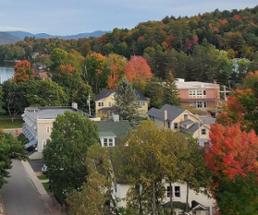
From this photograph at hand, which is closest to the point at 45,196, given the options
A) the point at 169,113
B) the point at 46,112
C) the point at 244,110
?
the point at 244,110

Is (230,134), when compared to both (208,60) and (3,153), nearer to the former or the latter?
(3,153)

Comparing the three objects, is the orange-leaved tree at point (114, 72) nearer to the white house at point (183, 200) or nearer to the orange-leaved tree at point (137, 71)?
the orange-leaved tree at point (137, 71)

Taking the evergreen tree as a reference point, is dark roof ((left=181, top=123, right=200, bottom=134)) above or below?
below

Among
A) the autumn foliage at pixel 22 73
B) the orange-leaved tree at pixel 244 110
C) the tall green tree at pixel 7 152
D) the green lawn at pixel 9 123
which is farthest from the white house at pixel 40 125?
the autumn foliage at pixel 22 73

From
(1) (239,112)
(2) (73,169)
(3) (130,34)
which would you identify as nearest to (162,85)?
(1) (239,112)

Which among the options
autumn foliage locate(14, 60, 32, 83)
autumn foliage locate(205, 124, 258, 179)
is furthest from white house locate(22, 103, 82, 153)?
autumn foliage locate(205, 124, 258, 179)

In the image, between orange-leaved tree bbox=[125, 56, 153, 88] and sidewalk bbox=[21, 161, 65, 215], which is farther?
orange-leaved tree bbox=[125, 56, 153, 88]

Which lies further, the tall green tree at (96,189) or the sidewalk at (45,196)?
the sidewalk at (45,196)

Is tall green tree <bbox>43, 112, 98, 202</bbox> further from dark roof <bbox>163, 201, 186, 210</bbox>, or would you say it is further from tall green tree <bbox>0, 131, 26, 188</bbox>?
dark roof <bbox>163, 201, 186, 210</bbox>
